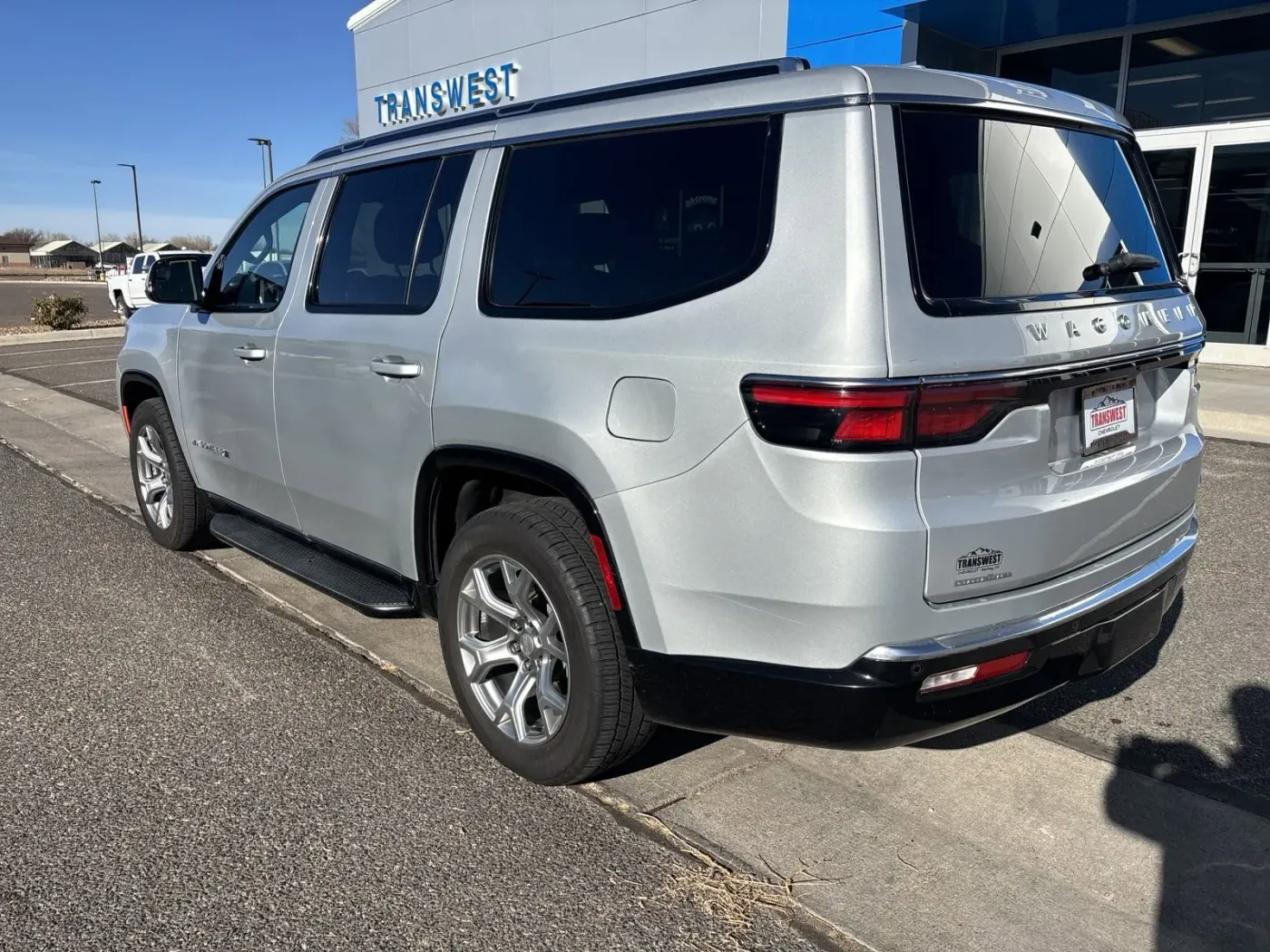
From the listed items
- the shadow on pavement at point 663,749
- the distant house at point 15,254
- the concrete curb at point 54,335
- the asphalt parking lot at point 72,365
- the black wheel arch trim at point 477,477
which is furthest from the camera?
the distant house at point 15,254

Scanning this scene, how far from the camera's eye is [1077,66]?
12.9m

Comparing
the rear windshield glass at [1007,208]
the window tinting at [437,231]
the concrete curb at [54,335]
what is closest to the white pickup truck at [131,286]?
the concrete curb at [54,335]

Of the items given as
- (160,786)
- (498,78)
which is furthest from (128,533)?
(498,78)

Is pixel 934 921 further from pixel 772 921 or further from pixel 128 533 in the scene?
pixel 128 533

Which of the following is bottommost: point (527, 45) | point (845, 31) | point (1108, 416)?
point (1108, 416)

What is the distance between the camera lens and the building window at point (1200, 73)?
1166 centimetres

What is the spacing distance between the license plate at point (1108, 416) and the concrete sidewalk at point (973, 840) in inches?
43.5

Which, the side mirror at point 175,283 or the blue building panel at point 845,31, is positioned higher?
the blue building panel at point 845,31

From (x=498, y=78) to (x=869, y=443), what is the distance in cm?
1690

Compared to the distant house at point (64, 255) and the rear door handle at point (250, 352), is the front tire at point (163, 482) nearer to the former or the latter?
the rear door handle at point (250, 352)

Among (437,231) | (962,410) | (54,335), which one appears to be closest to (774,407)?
(962,410)

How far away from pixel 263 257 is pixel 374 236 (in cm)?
95

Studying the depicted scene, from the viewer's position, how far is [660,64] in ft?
48.8

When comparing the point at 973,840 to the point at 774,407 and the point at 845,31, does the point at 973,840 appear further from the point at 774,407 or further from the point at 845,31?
the point at 845,31
